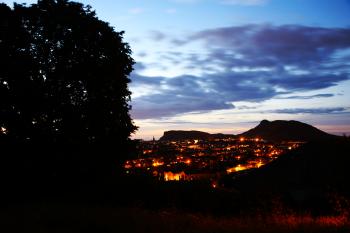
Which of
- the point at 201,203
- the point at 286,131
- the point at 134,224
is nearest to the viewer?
the point at 134,224

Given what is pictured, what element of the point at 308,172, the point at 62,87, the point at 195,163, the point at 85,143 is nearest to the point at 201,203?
the point at 308,172

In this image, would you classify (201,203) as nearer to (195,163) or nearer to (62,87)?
(62,87)

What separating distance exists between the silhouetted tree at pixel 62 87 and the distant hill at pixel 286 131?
125313 mm

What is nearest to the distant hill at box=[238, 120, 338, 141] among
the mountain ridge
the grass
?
the mountain ridge

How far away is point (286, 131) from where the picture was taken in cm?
15462

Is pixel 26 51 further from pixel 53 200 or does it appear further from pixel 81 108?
pixel 53 200

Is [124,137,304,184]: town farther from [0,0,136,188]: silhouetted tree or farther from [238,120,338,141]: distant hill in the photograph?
[238,120,338,141]: distant hill

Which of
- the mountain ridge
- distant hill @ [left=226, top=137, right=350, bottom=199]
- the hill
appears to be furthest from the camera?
the mountain ridge

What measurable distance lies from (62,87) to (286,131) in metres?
142

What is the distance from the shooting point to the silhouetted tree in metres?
21.0

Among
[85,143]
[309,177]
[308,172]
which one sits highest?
[85,143]

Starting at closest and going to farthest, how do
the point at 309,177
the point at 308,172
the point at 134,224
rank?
the point at 134,224
the point at 309,177
the point at 308,172

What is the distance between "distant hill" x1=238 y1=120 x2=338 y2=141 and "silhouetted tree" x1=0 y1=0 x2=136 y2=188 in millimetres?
125313

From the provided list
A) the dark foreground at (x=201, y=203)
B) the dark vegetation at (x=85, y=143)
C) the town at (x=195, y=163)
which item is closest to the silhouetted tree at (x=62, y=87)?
the dark vegetation at (x=85, y=143)
